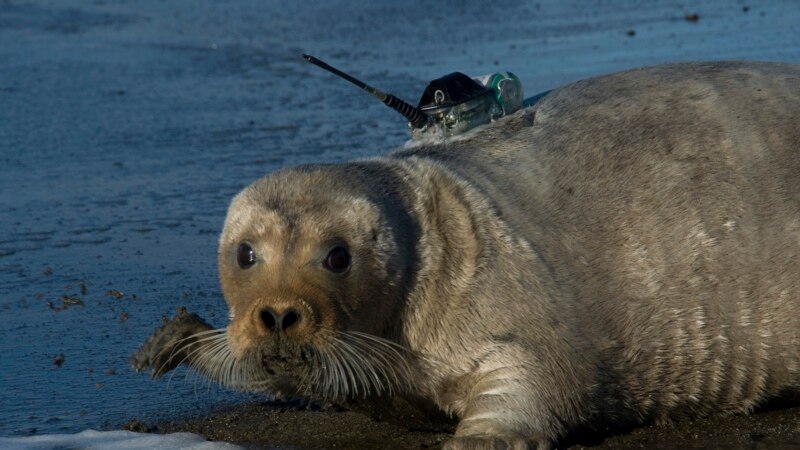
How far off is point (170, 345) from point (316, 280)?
80 centimetres

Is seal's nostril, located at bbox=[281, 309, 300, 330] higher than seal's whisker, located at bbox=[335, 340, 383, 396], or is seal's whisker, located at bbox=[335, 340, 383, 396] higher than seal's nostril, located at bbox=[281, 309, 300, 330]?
seal's nostril, located at bbox=[281, 309, 300, 330]

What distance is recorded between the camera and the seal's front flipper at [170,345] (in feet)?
16.5

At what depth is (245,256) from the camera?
15.1 feet

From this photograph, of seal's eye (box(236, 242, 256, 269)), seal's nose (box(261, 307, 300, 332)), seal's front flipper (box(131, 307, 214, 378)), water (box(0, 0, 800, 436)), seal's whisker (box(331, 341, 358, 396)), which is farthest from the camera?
water (box(0, 0, 800, 436))

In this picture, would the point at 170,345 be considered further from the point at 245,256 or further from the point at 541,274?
the point at 541,274

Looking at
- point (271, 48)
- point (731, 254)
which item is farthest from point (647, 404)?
point (271, 48)

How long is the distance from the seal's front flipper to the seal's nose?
0.69 m

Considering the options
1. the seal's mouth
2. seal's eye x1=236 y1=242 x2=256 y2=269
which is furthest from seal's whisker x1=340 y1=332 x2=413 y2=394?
seal's eye x1=236 y1=242 x2=256 y2=269

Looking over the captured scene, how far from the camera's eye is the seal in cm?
455

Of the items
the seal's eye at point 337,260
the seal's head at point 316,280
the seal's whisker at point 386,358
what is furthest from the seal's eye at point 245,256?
the seal's whisker at point 386,358

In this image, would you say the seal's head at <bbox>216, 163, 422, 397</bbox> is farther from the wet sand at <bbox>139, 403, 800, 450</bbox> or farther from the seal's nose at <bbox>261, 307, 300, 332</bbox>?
the wet sand at <bbox>139, 403, 800, 450</bbox>

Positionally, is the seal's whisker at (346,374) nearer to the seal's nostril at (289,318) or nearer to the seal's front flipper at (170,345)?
the seal's nostril at (289,318)

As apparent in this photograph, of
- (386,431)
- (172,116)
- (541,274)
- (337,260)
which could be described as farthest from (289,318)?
(172,116)

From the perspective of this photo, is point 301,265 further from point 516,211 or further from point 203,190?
point 203,190
